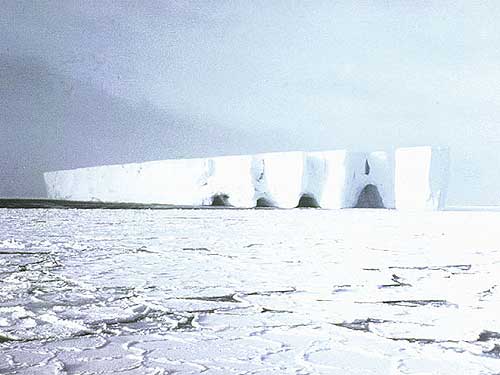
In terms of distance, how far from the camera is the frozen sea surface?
35.4 inches

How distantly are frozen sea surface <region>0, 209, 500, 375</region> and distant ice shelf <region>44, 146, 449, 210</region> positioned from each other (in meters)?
7.99

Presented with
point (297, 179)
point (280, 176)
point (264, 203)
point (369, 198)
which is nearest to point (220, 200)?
point (264, 203)

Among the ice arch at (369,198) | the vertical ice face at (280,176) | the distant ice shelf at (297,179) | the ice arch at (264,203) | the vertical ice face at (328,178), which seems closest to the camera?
the vertical ice face at (280,176)

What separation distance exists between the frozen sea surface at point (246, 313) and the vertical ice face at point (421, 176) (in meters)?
8.36

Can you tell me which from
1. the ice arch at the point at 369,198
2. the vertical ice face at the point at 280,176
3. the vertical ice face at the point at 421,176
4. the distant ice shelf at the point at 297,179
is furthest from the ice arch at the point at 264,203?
the vertical ice face at the point at 421,176

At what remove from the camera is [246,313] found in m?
1.29

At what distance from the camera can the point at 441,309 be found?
4.47ft

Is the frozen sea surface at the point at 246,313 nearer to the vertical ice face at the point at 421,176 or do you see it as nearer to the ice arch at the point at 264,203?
the vertical ice face at the point at 421,176

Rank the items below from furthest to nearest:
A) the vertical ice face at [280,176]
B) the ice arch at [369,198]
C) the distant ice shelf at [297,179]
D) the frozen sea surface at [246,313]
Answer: the ice arch at [369,198]
the distant ice shelf at [297,179]
the vertical ice face at [280,176]
the frozen sea surface at [246,313]

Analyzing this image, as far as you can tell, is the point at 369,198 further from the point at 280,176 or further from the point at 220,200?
the point at 220,200

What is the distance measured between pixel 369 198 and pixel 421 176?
6.24 ft

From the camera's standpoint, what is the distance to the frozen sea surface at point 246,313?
2.95ft

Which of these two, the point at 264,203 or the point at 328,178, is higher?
the point at 328,178

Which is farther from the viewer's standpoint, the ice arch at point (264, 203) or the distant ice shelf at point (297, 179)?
the ice arch at point (264, 203)
